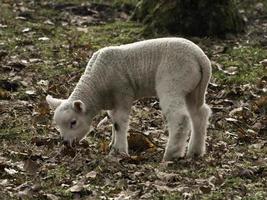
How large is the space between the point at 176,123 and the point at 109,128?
182 centimetres

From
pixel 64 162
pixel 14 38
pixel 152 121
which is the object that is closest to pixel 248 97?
pixel 152 121

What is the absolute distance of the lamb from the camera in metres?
7.42

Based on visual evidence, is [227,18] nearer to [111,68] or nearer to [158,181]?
[111,68]

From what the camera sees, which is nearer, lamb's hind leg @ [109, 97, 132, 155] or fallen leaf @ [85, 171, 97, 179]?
fallen leaf @ [85, 171, 97, 179]

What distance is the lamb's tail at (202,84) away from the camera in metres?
7.53

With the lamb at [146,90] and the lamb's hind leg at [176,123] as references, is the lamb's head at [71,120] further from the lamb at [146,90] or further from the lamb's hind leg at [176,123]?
the lamb's hind leg at [176,123]

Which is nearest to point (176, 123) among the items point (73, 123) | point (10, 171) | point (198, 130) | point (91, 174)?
point (198, 130)

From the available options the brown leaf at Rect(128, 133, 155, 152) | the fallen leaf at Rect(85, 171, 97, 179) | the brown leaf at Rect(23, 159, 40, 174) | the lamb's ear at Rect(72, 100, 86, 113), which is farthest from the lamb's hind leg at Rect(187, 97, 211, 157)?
the brown leaf at Rect(23, 159, 40, 174)

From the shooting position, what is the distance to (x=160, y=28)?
13.5 m

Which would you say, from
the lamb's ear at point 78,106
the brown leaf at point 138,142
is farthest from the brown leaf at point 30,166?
the brown leaf at point 138,142

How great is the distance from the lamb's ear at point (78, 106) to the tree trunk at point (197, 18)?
229 inches

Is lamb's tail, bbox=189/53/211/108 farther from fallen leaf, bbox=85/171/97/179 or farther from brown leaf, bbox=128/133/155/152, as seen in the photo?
fallen leaf, bbox=85/171/97/179

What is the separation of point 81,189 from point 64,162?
37.8 inches

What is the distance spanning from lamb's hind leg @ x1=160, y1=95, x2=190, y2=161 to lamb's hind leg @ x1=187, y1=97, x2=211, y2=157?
27 cm
